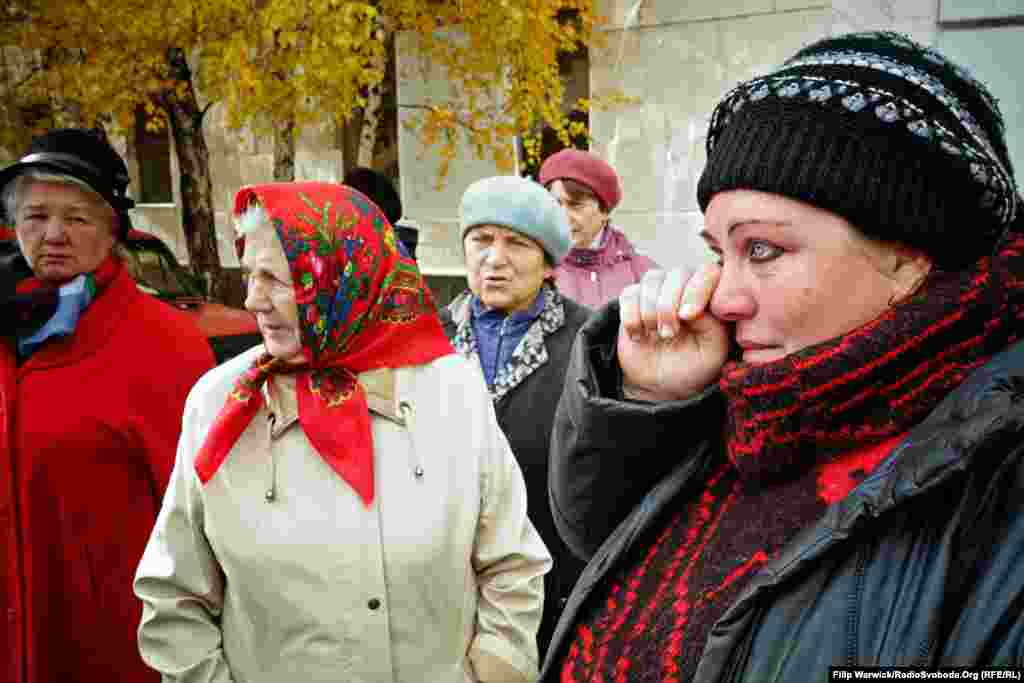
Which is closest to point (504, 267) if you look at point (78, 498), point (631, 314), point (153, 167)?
point (78, 498)

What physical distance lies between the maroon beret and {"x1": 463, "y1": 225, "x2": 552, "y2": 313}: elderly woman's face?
122 cm

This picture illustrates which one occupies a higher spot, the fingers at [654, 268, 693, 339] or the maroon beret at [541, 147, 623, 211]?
the maroon beret at [541, 147, 623, 211]

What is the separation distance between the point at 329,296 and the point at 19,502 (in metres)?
1.47

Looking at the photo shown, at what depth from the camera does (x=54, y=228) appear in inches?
114

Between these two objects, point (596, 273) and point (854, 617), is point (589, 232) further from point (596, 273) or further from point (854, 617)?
point (854, 617)

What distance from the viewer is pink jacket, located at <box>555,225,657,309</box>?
463 centimetres

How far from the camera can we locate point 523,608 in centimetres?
218

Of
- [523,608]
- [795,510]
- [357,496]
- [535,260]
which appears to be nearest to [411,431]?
[357,496]

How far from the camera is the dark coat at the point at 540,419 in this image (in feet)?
10.3

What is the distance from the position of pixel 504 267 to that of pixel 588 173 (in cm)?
141

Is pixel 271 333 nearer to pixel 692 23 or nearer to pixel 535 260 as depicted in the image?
pixel 535 260

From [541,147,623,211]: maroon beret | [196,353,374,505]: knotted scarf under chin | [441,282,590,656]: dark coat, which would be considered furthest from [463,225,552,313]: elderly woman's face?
[196,353,374,505]: knotted scarf under chin

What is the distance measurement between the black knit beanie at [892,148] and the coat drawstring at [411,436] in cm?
123

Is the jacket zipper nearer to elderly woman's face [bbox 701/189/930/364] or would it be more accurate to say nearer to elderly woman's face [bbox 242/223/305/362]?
elderly woman's face [bbox 701/189/930/364]
